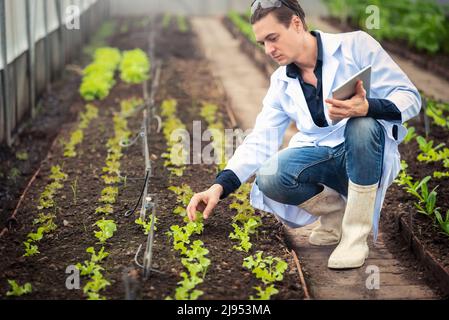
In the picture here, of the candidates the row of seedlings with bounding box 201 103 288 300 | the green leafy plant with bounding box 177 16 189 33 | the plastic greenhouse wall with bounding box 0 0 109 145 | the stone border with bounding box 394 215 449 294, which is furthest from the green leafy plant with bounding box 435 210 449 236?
the green leafy plant with bounding box 177 16 189 33

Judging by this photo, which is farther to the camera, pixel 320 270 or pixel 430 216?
pixel 430 216

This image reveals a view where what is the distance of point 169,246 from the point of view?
3828 millimetres

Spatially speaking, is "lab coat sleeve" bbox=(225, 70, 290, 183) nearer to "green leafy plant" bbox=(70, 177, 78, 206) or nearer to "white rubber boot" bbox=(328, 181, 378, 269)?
"white rubber boot" bbox=(328, 181, 378, 269)

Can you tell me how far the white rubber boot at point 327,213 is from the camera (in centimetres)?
384

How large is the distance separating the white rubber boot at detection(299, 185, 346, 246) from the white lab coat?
0.10m

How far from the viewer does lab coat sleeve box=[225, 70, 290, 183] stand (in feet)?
12.2

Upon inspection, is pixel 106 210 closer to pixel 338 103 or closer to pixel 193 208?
pixel 193 208

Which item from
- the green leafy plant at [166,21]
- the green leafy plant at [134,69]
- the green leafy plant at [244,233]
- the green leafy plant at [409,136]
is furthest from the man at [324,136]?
the green leafy plant at [166,21]

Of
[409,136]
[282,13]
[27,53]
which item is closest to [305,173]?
[282,13]

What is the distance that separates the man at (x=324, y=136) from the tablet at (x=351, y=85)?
0.03 meters

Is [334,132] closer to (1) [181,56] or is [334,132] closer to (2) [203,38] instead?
(1) [181,56]

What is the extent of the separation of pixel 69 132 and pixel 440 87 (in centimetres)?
498

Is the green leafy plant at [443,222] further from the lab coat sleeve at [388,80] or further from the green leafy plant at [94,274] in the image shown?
the green leafy plant at [94,274]

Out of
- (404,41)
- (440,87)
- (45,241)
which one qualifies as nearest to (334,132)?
(45,241)
